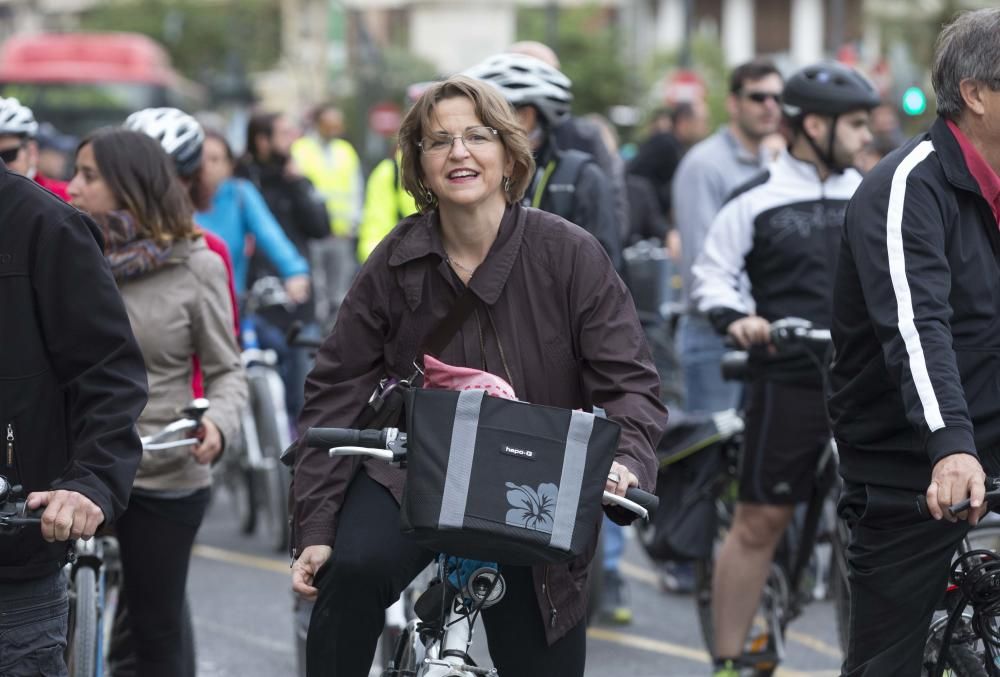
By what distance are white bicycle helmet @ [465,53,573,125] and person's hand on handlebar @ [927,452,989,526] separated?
3.19 metres

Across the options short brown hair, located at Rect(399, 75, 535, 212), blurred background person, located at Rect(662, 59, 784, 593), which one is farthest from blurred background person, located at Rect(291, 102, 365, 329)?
short brown hair, located at Rect(399, 75, 535, 212)

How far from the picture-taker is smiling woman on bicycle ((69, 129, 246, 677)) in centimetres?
509

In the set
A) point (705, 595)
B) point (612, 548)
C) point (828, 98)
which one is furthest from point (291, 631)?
point (828, 98)

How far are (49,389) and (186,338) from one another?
154cm

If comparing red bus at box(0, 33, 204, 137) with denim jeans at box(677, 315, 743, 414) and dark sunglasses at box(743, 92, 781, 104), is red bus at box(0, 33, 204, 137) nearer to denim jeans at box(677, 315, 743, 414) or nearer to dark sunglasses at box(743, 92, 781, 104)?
dark sunglasses at box(743, 92, 781, 104)

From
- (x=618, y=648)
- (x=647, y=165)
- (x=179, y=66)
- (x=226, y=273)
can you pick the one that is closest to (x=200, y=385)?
(x=226, y=273)

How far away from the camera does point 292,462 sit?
432 cm

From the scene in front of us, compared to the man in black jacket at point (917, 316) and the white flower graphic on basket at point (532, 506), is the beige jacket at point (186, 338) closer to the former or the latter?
the white flower graphic on basket at point (532, 506)

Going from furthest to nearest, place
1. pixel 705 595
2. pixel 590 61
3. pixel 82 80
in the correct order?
pixel 590 61
pixel 82 80
pixel 705 595

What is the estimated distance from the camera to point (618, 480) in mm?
3766

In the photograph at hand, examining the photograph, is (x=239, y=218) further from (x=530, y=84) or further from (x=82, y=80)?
(x=82, y=80)

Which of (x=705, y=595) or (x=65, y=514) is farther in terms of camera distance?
(x=705, y=595)

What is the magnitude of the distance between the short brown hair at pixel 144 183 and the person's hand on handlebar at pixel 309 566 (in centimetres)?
164

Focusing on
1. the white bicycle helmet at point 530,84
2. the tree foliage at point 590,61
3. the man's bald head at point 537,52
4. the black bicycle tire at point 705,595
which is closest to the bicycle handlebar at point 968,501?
the black bicycle tire at point 705,595
